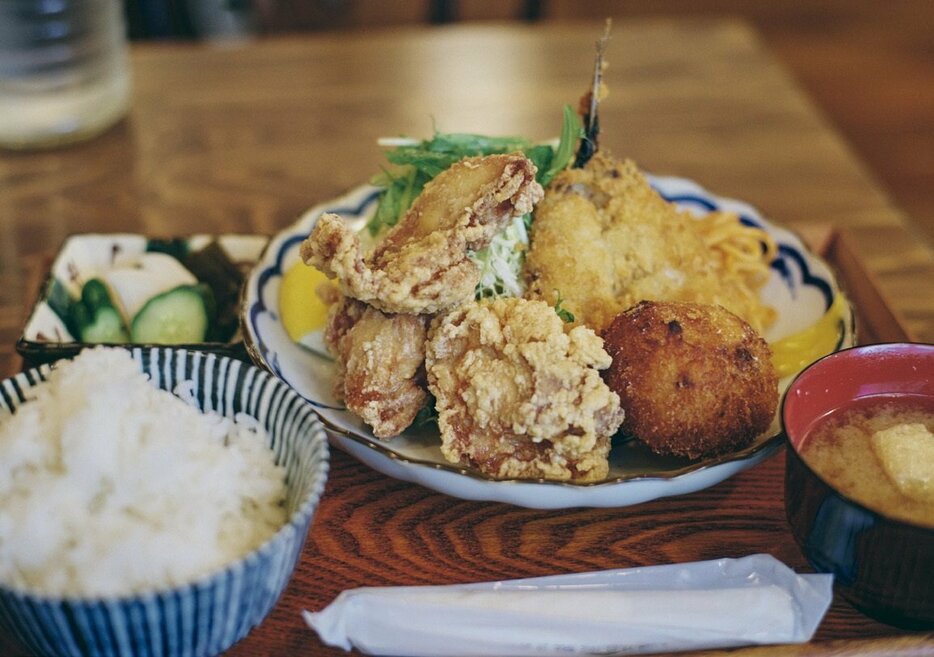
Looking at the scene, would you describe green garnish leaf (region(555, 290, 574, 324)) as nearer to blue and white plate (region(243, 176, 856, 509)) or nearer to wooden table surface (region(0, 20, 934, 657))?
blue and white plate (region(243, 176, 856, 509))

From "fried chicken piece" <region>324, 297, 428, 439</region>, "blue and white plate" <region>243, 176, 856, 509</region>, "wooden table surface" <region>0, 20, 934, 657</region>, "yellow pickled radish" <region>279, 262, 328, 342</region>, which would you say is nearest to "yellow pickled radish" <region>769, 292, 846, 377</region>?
"blue and white plate" <region>243, 176, 856, 509</region>

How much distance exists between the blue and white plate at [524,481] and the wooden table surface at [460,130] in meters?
0.11

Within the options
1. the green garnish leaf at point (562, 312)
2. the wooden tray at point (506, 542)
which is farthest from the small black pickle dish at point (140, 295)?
the green garnish leaf at point (562, 312)

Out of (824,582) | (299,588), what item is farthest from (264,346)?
(824,582)

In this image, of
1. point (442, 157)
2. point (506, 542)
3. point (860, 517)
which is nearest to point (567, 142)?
point (442, 157)

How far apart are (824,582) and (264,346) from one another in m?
1.34

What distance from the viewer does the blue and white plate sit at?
1.79 m

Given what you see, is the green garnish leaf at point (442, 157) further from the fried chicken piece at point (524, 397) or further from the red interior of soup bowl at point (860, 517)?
the red interior of soup bowl at point (860, 517)

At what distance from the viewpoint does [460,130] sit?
3.70 m

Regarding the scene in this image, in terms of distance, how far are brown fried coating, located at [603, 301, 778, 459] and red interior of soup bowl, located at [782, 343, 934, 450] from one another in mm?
121

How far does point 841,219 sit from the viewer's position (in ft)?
10.7

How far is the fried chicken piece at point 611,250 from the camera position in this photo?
7.10ft

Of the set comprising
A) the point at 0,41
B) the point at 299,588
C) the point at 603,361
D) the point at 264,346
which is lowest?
the point at 299,588

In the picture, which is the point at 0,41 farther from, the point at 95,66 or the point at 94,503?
the point at 94,503
